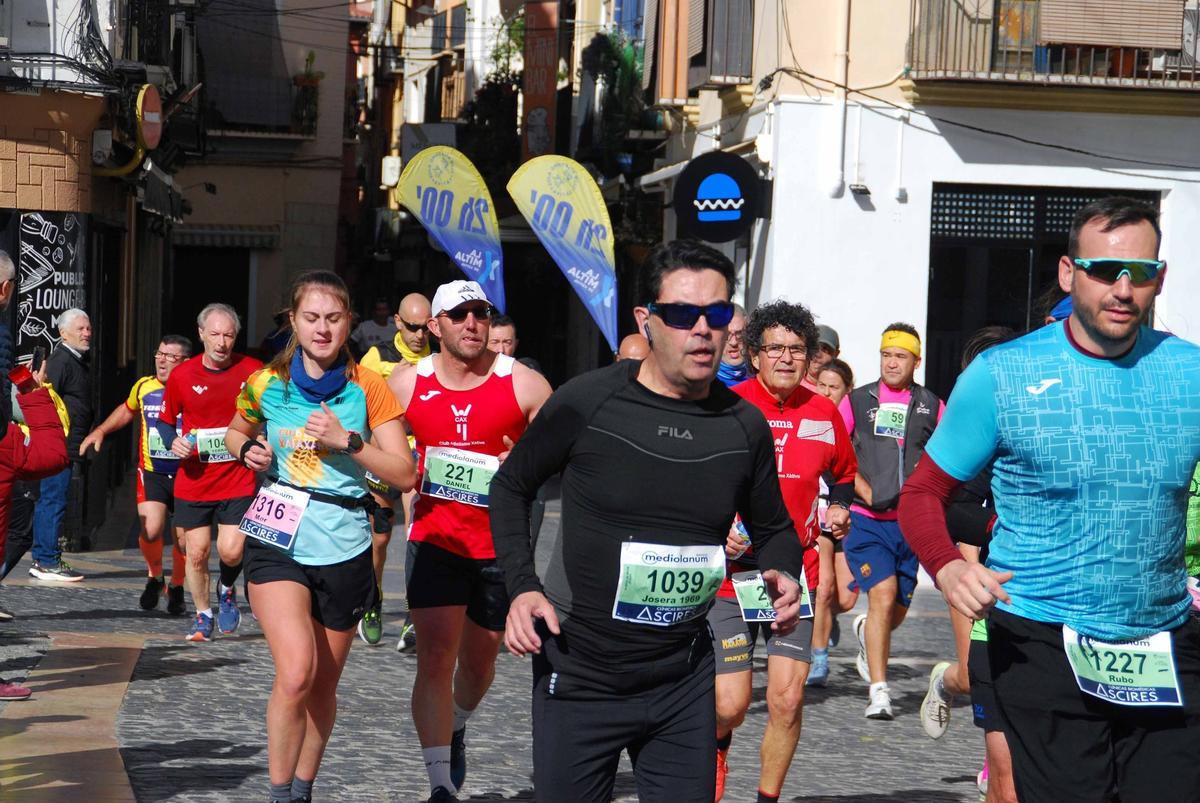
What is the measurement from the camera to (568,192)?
507 inches

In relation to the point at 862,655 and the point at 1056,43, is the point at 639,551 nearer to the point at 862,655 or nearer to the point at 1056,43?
the point at 862,655

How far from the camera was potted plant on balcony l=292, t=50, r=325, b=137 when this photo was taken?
36125mm

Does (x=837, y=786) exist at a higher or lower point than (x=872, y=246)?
lower

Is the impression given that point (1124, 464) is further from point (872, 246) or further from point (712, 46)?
point (712, 46)

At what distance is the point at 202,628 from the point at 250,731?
281 cm

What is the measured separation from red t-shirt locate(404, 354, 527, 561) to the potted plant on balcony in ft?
98.7

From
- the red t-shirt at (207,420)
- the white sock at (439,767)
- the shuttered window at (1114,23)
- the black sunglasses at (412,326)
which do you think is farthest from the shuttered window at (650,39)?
the white sock at (439,767)

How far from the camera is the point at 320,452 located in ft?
20.6

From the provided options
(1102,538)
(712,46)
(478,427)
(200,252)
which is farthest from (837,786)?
(200,252)

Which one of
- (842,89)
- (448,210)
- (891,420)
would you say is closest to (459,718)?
(891,420)

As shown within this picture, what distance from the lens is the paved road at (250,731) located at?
709 cm

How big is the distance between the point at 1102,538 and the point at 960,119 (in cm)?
1334

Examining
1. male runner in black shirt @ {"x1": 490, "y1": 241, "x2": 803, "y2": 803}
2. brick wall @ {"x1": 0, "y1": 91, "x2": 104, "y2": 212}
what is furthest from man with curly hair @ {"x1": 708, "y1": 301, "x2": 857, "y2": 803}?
brick wall @ {"x1": 0, "y1": 91, "x2": 104, "y2": 212}

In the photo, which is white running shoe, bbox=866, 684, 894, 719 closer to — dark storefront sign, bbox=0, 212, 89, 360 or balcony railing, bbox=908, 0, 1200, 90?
dark storefront sign, bbox=0, 212, 89, 360
